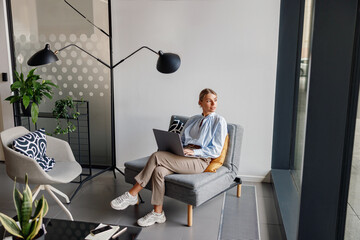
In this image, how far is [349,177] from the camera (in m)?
1.99

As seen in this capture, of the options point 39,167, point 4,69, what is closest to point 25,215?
point 39,167

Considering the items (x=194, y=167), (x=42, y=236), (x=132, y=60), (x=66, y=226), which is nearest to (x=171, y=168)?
(x=194, y=167)

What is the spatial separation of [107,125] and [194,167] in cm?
174

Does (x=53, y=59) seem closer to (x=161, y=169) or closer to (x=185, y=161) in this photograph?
(x=161, y=169)

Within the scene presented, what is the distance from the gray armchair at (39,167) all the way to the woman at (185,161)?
529 mm

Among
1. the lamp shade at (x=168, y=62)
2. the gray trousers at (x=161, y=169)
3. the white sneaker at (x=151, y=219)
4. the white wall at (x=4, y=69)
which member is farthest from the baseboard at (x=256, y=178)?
the white wall at (x=4, y=69)

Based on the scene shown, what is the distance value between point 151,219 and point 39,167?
1.10 metres

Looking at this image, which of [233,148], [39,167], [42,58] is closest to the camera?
[39,167]

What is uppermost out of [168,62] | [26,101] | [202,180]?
[168,62]

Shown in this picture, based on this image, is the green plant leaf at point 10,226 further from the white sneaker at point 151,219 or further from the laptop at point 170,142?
the laptop at point 170,142

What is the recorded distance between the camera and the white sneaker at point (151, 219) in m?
3.01

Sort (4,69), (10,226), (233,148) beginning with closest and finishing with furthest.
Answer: (10,226) → (233,148) → (4,69)

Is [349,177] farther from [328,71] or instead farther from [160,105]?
[160,105]

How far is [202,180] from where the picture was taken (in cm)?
300
